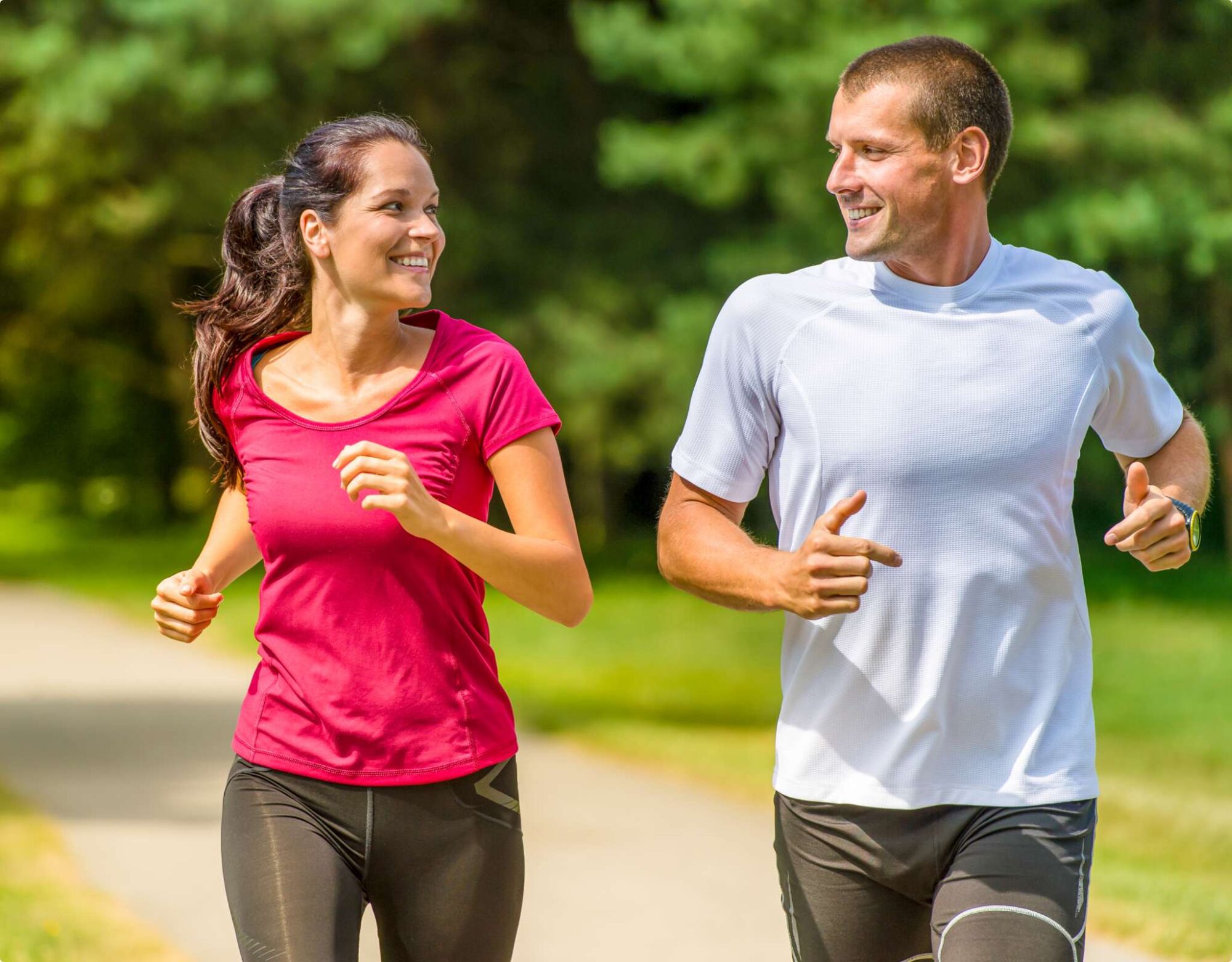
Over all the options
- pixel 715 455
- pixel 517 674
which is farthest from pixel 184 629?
pixel 517 674

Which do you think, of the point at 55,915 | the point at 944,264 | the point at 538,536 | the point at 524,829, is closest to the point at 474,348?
the point at 538,536

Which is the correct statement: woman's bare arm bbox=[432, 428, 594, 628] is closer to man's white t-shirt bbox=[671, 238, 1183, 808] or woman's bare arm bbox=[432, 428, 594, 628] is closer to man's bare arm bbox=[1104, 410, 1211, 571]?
man's white t-shirt bbox=[671, 238, 1183, 808]

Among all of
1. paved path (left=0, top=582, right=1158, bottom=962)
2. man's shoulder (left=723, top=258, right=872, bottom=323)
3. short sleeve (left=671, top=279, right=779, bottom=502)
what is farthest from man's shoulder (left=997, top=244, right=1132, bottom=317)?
paved path (left=0, top=582, right=1158, bottom=962)

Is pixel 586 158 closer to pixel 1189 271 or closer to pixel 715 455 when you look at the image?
pixel 1189 271

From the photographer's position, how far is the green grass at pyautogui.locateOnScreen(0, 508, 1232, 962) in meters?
7.13

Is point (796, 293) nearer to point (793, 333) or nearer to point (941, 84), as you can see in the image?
point (793, 333)

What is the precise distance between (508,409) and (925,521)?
0.71 meters

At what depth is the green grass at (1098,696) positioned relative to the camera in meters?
7.13

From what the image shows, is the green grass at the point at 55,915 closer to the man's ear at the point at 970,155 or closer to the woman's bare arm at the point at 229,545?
the woman's bare arm at the point at 229,545

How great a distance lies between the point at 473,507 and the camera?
3080mm

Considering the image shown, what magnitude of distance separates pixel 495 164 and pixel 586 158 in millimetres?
1124

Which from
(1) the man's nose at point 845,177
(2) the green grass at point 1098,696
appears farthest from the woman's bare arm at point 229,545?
(2) the green grass at point 1098,696

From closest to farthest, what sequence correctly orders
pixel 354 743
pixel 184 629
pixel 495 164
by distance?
pixel 354 743
pixel 184 629
pixel 495 164

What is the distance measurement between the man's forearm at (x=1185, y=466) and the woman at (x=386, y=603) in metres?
1.01
